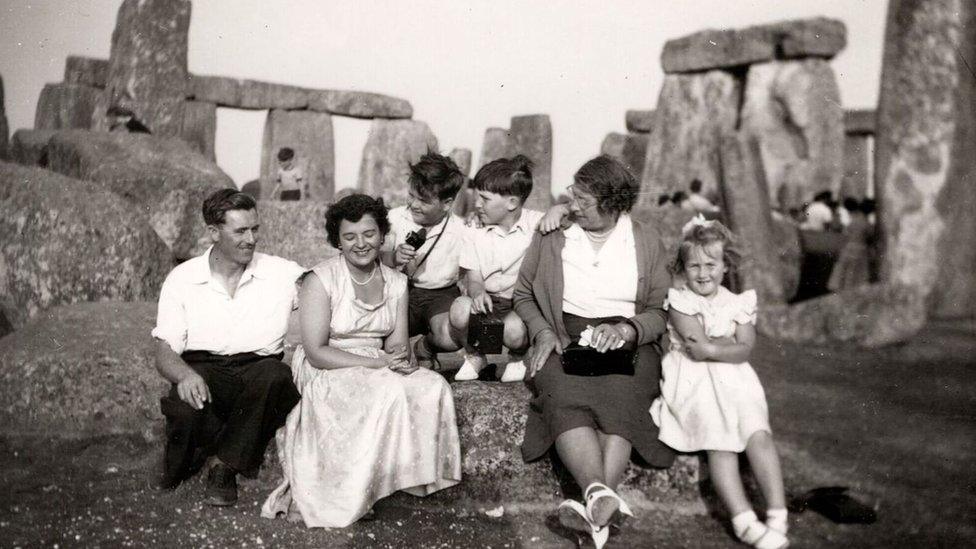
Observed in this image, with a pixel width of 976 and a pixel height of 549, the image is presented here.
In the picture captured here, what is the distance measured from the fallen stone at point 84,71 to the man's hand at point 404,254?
15.4 m

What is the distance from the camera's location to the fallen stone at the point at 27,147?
409 inches

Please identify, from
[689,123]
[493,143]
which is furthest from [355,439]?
[493,143]

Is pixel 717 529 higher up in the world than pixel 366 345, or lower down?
lower down

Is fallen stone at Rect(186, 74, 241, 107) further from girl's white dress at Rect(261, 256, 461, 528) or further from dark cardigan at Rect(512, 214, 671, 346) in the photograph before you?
girl's white dress at Rect(261, 256, 461, 528)

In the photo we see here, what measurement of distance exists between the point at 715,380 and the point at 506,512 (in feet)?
3.54

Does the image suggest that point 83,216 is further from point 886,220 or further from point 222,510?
point 886,220

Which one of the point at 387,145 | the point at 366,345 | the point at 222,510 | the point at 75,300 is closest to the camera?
the point at 222,510

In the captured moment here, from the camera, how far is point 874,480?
4754mm

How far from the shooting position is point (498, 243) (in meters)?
4.86

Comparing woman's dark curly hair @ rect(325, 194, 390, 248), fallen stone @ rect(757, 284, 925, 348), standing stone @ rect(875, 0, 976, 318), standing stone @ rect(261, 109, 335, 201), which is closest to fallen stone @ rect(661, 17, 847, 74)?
standing stone @ rect(261, 109, 335, 201)

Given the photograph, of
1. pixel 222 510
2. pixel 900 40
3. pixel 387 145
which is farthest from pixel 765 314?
pixel 387 145

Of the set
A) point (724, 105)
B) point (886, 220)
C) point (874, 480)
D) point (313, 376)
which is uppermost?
point (724, 105)

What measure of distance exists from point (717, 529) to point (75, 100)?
16.7 meters

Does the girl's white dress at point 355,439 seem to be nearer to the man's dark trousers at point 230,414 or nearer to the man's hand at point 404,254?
the man's dark trousers at point 230,414
